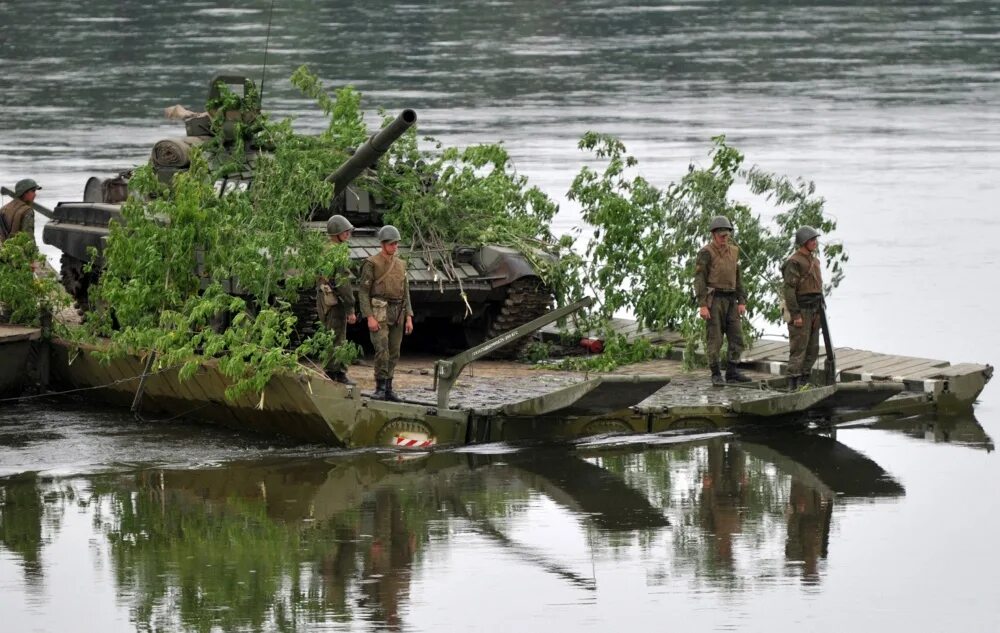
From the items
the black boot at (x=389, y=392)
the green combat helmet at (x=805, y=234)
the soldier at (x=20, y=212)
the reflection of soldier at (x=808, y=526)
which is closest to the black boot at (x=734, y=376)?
the green combat helmet at (x=805, y=234)

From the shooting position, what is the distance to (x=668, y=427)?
16.5 meters

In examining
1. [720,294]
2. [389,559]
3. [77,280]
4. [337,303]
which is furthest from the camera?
[77,280]

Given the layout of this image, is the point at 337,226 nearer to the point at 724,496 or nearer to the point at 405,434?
the point at 405,434

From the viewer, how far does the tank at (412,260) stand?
18.0 metres

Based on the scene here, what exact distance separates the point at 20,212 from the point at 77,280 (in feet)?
3.32

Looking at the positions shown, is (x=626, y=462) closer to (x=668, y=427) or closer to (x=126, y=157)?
(x=668, y=427)

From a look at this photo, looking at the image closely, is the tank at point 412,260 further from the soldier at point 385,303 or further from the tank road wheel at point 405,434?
the tank road wheel at point 405,434

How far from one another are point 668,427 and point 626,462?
747 millimetres

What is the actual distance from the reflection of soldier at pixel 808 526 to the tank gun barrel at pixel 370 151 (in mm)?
4227

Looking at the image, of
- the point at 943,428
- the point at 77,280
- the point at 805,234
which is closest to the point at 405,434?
the point at 805,234

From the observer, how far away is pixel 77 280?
67.0 feet

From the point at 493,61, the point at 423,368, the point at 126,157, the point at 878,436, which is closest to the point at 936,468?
the point at 878,436

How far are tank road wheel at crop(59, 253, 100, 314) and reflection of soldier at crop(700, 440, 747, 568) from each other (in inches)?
264

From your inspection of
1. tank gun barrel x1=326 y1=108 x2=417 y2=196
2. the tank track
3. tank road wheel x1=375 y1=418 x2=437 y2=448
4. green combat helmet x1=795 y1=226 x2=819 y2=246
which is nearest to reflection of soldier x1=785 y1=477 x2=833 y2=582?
green combat helmet x1=795 y1=226 x2=819 y2=246
